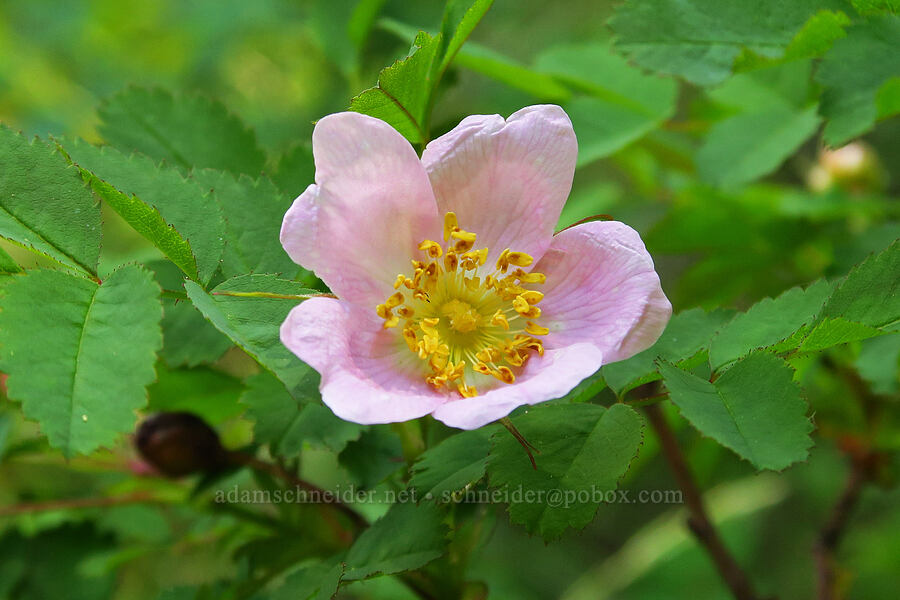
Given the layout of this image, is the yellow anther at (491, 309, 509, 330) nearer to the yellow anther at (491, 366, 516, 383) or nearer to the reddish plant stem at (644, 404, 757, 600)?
the yellow anther at (491, 366, 516, 383)

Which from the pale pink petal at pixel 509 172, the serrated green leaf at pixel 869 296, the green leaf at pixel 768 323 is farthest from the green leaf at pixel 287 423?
the serrated green leaf at pixel 869 296

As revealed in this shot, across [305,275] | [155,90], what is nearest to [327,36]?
[155,90]

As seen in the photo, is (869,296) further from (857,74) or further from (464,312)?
(464,312)

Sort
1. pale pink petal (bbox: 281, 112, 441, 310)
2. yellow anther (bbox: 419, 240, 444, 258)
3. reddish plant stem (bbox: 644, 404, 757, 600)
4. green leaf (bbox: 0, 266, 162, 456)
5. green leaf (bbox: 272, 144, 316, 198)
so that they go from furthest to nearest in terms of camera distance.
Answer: reddish plant stem (bbox: 644, 404, 757, 600)
green leaf (bbox: 272, 144, 316, 198)
yellow anther (bbox: 419, 240, 444, 258)
pale pink petal (bbox: 281, 112, 441, 310)
green leaf (bbox: 0, 266, 162, 456)

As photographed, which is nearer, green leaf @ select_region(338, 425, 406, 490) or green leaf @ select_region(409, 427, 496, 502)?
green leaf @ select_region(409, 427, 496, 502)

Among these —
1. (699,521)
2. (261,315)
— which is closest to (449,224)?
(261,315)

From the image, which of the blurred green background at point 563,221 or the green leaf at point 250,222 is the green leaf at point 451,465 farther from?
the green leaf at point 250,222

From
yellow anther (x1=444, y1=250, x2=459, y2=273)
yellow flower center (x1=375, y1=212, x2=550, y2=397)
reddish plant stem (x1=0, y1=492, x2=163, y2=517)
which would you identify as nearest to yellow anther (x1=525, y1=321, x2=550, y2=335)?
yellow flower center (x1=375, y1=212, x2=550, y2=397)
